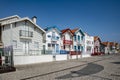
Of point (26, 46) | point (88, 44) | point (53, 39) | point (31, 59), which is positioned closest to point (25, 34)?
point (26, 46)

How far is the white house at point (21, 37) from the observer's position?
22.9 metres

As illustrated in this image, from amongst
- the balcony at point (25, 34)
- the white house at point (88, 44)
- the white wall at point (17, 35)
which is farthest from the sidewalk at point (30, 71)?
the white house at point (88, 44)

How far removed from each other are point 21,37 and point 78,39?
22.0 meters

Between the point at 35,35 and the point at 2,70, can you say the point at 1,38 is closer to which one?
the point at 35,35

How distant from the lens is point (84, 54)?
40.2m

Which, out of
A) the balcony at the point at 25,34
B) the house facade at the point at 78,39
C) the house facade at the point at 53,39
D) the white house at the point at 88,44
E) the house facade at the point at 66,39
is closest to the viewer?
the balcony at the point at 25,34

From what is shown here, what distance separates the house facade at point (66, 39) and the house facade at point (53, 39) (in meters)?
2.02

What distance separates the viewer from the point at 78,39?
41.7m

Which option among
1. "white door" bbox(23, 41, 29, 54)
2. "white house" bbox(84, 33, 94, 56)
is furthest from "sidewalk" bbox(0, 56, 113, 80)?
"white house" bbox(84, 33, 94, 56)

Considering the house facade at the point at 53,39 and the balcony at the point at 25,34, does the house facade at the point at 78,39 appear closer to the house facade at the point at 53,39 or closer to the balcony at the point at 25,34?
the house facade at the point at 53,39

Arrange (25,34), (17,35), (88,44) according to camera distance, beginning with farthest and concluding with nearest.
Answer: (88,44) → (25,34) → (17,35)

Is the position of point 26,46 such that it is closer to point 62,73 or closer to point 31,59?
point 31,59

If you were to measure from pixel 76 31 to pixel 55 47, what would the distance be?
36.7 ft

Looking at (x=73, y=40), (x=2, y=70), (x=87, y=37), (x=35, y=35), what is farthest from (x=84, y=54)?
(x=2, y=70)
